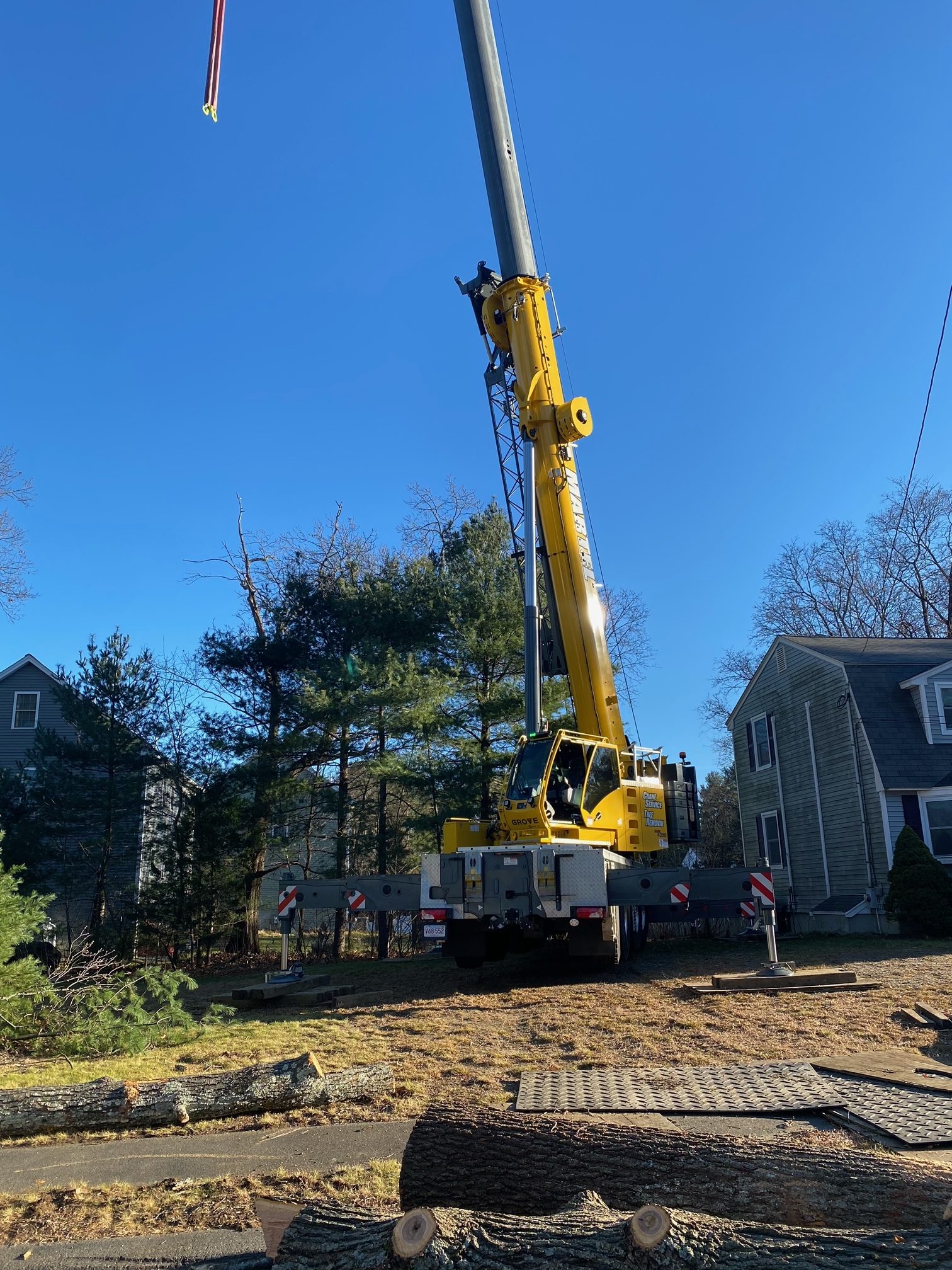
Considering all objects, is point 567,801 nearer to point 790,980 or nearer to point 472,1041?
point 790,980

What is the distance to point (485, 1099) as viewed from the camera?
5793 mm

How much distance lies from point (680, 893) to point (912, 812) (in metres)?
7.81

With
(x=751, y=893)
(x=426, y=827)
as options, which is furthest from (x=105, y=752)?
(x=751, y=893)

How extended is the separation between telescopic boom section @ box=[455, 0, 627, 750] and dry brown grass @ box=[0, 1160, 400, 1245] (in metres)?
8.59

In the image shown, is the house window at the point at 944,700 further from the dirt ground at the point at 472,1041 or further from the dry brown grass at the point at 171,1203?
the dry brown grass at the point at 171,1203

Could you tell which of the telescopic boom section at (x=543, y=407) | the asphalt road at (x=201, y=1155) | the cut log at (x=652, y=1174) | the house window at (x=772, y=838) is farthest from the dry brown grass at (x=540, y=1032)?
the house window at (x=772, y=838)

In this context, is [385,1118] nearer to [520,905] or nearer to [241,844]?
[520,905]

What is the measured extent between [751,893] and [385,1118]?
6244 mm

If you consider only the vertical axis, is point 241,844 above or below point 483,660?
below

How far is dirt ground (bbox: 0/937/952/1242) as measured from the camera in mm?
4258

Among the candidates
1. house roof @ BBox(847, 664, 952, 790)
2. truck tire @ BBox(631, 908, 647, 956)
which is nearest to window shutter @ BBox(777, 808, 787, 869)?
house roof @ BBox(847, 664, 952, 790)

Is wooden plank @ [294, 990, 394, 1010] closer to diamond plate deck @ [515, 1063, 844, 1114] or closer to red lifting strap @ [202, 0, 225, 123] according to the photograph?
diamond plate deck @ [515, 1063, 844, 1114]

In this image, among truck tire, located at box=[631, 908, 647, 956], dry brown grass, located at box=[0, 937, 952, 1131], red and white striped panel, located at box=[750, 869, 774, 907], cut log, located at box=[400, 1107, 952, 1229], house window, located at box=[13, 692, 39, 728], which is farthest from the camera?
house window, located at box=[13, 692, 39, 728]

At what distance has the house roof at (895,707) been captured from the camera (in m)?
16.0
